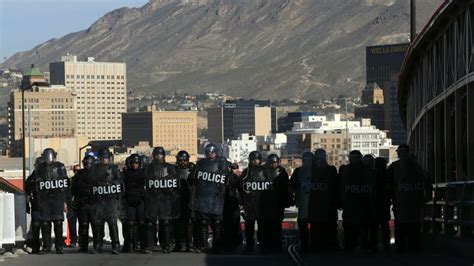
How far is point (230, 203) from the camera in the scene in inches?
1070

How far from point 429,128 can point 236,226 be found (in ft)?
32.9

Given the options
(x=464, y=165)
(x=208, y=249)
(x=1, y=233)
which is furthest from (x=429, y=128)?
(x=1, y=233)

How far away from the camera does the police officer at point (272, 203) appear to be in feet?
86.5

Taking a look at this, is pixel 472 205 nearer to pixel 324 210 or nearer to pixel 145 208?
pixel 324 210

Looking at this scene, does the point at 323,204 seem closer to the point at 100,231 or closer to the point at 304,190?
the point at 304,190

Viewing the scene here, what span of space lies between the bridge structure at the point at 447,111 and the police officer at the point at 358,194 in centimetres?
131

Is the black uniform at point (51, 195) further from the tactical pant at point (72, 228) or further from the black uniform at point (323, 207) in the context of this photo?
the tactical pant at point (72, 228)

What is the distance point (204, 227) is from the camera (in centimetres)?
2628

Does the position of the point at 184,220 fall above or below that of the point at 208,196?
below

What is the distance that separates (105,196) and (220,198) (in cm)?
189

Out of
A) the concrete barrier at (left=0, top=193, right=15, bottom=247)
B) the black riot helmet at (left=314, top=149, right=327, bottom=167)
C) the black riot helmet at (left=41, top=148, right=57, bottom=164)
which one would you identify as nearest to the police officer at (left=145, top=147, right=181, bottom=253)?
the black riot helmet at (left=41, top=148, right=57, bottom=164)

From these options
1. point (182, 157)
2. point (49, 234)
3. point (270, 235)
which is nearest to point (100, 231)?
point (49, 234)

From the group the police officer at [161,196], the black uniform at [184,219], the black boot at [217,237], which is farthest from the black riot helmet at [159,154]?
the black boot at [217,237]

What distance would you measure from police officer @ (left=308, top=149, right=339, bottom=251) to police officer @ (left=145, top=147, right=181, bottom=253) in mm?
2261
